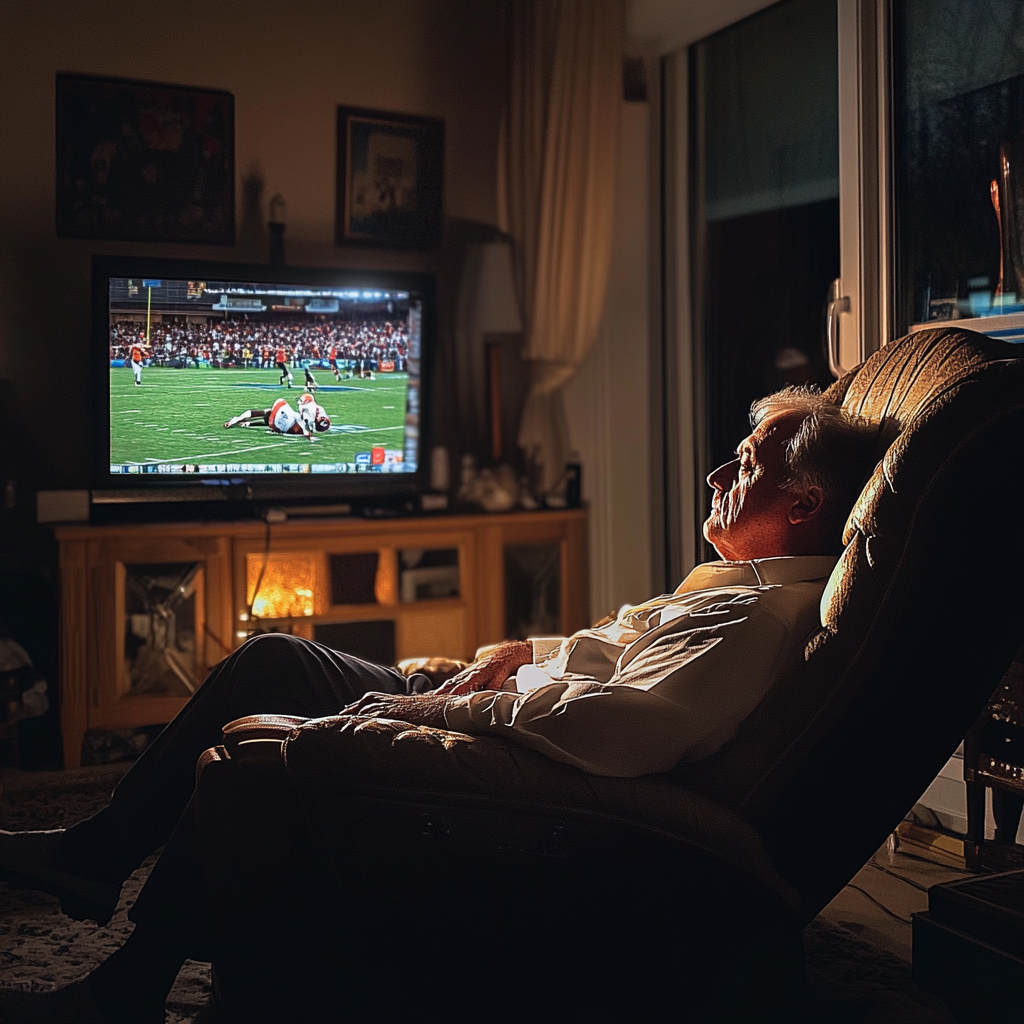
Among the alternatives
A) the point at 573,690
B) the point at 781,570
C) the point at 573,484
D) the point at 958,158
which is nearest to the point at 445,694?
the point at 573,690

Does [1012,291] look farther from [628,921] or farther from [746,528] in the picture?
[628,921]

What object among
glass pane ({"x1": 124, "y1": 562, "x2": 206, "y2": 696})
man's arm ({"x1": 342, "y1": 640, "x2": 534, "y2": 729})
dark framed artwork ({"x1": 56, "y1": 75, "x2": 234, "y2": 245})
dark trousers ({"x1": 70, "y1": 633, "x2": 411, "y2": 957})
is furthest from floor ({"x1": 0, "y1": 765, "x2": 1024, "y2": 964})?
dark framed artwork ({"x1": 56, "y1": 75, "x2": 234, "y2": 245})

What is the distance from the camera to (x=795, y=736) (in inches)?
58.4

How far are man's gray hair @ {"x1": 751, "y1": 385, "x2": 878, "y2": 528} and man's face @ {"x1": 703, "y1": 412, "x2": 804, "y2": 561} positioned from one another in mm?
33

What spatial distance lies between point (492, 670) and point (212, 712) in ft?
1.67

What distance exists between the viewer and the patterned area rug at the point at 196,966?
1816 mm

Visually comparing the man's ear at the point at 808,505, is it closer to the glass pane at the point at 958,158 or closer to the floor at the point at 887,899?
the floor at the point at 887,899

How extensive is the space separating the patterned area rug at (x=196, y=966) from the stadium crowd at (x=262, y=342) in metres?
1.66

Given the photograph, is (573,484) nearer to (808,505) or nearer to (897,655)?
(808,505)

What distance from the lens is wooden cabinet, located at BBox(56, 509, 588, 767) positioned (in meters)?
3.31

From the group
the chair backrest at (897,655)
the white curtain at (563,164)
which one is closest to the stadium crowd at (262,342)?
the white curtain at (563,164)

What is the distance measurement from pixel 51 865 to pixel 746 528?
4.04 feet

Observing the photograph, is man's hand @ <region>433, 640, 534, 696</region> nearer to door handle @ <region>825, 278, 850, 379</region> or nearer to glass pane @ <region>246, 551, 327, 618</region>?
door handle @ <region>825, 278, 850, 379</region>

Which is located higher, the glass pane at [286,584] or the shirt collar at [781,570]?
the shirt collar at [781,570]
